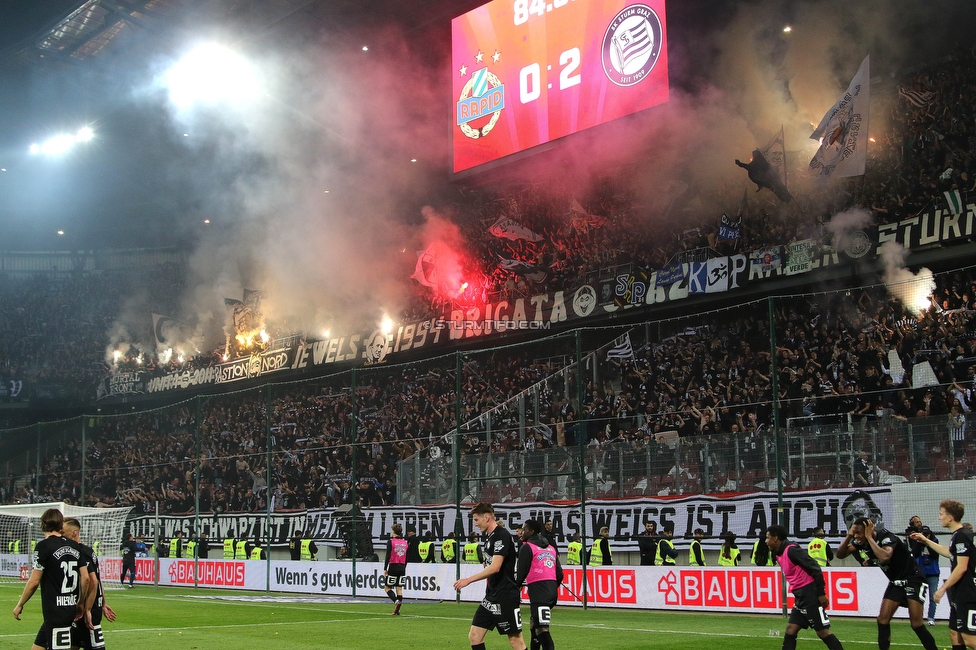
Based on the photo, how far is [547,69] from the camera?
33.4 meters

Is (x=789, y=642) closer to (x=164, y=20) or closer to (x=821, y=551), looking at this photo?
(x=821, y=551)

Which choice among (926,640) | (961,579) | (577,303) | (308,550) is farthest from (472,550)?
(961,579)

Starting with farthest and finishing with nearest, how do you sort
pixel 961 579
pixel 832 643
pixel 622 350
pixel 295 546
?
pixel 622 350
pixel 295 546
pixel 832 643
pixel 961 579

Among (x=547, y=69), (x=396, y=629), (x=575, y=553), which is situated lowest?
(x=396, y=629)

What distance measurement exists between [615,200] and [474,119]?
241 inches

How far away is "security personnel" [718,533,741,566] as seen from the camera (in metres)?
19.0

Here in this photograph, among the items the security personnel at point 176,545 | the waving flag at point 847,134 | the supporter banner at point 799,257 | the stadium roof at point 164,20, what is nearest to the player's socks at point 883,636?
the supporter banner at point 799,257

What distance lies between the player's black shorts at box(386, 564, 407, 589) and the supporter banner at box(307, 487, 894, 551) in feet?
5.83

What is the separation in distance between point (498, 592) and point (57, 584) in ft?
13.9

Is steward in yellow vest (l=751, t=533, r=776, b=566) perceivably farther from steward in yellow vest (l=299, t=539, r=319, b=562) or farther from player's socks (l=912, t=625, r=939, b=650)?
steward in yellow vest (l=299, t=539, r=319, b=562)

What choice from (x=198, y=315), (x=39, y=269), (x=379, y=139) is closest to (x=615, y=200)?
(x=379, y=139)

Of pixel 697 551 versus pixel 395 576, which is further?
pixel 395 576

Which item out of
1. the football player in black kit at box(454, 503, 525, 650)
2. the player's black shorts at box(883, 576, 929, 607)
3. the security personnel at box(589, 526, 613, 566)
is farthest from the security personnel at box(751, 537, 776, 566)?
the football player in black kit at box(454, 503, 525, 650)

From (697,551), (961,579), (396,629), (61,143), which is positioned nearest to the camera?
(961,579)
